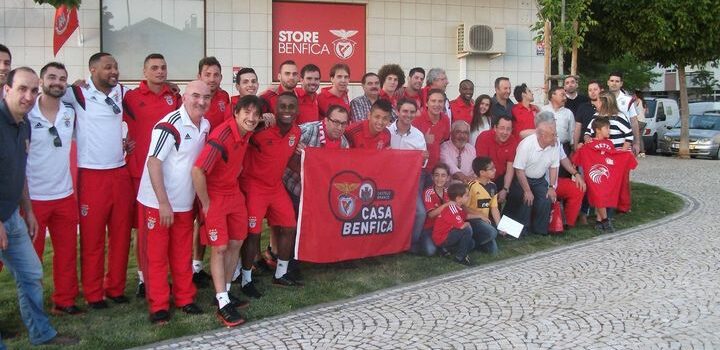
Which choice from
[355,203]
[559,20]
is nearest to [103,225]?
[355,203]

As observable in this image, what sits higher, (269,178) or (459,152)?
(459,152)

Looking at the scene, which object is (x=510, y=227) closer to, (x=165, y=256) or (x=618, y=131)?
(x=618, y=131)

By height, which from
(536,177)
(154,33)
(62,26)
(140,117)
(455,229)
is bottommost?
(455,229)

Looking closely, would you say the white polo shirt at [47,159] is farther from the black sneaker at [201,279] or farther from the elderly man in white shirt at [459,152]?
the elderly man in white shirt at [459,152]

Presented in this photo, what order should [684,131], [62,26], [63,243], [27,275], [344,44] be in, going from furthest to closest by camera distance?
[684,131] < [344,44] < [62,26] < [63,243] < [27,275]

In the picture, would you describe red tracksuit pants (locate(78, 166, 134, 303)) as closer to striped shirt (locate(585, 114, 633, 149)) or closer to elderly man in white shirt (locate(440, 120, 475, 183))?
elderly man in white shirt (locate(440, 120, 475, 183))

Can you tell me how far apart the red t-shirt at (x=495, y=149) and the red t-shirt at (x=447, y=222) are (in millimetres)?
1486

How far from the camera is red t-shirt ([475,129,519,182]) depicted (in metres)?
8.53

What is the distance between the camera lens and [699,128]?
77.6 feet

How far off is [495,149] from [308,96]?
277cm

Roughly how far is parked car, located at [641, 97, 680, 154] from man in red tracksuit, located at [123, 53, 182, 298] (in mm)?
21231

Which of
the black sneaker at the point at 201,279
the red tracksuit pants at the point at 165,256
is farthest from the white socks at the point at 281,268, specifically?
the red tracksuit pants at the point at 165,256

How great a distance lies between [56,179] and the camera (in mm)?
5035

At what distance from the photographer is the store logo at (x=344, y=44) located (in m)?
13.5
